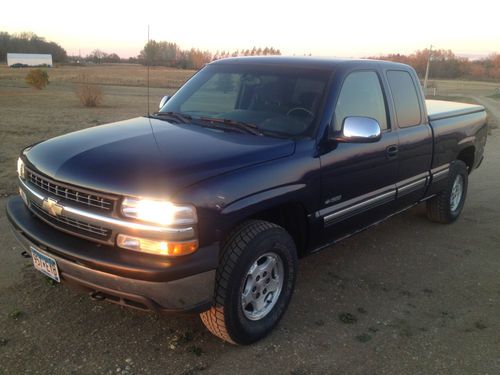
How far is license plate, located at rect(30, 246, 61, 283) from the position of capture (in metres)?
2.94

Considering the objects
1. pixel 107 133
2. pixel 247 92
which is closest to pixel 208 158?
pixel 107 133

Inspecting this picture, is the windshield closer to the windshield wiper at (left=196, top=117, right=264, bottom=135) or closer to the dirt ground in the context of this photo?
the windshield wiper at (left=196, top=117, right=264, bottom=135)

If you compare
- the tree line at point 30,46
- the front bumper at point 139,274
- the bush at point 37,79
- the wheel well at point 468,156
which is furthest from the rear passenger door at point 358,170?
the tree line at point 30,46

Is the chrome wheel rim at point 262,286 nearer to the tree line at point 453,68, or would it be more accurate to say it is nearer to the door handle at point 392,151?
the door handle at point 392,151

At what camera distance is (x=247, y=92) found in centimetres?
409

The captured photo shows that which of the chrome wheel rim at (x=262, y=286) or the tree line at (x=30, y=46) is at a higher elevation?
the tree line at (x=30, y=46)

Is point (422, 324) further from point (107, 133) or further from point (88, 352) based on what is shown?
point (107, 133)

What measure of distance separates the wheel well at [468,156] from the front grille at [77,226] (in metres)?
4.82

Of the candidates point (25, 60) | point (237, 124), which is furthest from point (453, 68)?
point (237, 124)

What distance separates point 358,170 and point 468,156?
3.08 metres

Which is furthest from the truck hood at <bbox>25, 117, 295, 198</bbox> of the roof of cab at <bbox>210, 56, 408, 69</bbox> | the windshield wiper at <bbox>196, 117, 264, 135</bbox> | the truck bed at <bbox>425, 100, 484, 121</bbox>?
the truck bed at <bbox>425, 100, 484, 121</bbox>

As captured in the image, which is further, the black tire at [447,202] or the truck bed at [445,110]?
the black tire at [447,202]

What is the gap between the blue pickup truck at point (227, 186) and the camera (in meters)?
2.70

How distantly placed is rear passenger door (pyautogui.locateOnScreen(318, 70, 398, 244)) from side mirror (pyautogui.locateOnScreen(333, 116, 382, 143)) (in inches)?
6.2
